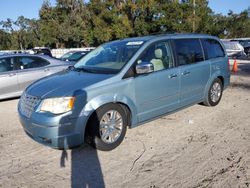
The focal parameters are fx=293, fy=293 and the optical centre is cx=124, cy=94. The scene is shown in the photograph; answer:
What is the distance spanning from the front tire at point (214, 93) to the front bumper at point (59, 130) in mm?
3686

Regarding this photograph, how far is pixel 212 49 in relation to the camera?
23.0ft

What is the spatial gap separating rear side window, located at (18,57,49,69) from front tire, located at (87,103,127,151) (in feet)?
16.5

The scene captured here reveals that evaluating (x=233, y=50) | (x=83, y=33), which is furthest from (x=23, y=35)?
(x=233, y=50)

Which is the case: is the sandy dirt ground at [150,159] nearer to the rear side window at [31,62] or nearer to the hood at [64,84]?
the hood at [64,84]

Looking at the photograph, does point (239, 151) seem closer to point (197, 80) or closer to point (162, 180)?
point (162, 180)

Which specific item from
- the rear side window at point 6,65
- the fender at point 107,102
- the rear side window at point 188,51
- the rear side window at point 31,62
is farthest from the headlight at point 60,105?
the rear side window at point 31,62

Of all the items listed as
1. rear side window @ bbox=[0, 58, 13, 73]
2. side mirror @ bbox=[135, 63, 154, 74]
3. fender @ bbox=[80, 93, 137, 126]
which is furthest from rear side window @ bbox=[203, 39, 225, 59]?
rear side window @ bbox=[0, 58, 13, 73]

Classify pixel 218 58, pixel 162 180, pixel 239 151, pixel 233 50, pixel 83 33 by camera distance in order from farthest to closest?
pixel 83 33 < pixel 233 50 < pixel 218 58 < pixel 239 151 < pixel 162 180

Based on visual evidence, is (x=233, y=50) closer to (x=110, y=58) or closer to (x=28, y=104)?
(x=110, y=58)

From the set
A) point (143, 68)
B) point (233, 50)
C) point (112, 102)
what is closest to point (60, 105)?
point (112, 102)

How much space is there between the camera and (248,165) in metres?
4.05

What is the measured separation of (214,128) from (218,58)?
217 cm

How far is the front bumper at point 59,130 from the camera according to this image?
4.22m

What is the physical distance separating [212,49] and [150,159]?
3767mm
